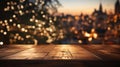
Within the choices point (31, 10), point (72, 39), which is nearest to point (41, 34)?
point (31, 10)

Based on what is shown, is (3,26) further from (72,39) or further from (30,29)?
(72,39)

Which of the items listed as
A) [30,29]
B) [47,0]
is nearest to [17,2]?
[30,29]

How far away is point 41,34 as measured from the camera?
138 feet

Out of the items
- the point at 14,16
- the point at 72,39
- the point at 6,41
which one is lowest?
the point at 72,39

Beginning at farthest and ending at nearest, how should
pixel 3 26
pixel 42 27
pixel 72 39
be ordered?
pixel 72 39, pixel 42 27, pixel 3 26

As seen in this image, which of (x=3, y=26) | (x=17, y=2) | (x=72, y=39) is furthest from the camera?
(x=72, y=39)

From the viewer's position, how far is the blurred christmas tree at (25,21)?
36656 millimetres

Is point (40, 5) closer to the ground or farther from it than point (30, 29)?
farther from it

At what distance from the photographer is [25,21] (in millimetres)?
39125

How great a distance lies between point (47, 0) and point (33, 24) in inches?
251

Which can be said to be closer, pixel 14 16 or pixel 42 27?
pixel 14 16

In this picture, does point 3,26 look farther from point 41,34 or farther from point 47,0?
point 47,0

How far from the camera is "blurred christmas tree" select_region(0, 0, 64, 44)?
36.7 metres

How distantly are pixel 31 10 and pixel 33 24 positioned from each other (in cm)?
220
